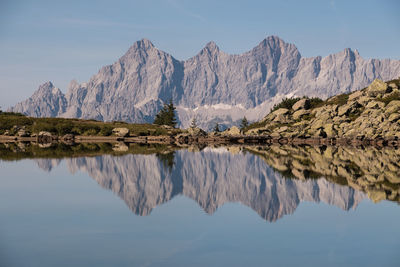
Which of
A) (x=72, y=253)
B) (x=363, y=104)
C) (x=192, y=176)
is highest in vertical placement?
(x=363, y=104)

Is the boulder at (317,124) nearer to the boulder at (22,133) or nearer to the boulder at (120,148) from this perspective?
the boulder at (120,148)

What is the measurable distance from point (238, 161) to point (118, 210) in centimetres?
3904

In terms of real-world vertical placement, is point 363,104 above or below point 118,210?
above

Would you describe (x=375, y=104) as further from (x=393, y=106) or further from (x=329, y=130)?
(x=329, y=130)

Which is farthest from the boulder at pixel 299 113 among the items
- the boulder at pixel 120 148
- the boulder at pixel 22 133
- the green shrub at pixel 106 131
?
the boulder at pixel 22 133

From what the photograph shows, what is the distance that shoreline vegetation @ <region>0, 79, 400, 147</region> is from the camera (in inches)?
5182

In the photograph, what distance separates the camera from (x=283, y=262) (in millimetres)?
20172

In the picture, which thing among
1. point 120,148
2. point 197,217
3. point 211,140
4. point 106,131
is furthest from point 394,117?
point 197,217

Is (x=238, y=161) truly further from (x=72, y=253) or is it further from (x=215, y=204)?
(x=72, y=253)

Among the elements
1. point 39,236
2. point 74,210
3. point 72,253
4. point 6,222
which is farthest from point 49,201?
point 72,253

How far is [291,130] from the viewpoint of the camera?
6038 inches

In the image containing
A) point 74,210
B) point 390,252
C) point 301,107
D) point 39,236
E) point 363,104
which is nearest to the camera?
point 390,252

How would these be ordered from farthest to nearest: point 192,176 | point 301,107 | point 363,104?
point 301,107 → point 363,104 → point 192,176

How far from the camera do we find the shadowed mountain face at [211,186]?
33.8 meters
